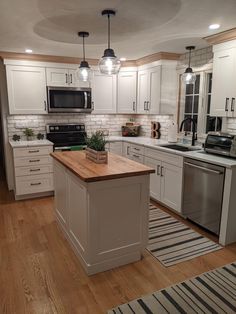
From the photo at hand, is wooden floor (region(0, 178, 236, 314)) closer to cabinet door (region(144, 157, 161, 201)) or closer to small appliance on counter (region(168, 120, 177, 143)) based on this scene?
cabinet door (region(144, 157, 161, 201))

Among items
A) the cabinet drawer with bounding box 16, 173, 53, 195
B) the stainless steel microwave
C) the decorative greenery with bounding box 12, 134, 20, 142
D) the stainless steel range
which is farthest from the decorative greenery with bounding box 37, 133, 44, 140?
the cabinet drawer with bounding box 16, 173, 53, 195

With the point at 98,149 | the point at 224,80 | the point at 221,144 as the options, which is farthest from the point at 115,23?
the point at 221,144

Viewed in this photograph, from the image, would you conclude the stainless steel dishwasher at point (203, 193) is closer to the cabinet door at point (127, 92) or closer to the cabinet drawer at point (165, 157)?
the cabinet drawer at point (165, 157)

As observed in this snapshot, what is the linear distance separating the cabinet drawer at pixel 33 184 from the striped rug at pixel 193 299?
274cm

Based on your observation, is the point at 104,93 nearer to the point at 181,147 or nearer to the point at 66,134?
the point at 66,134

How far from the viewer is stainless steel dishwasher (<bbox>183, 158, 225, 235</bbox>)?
283cm

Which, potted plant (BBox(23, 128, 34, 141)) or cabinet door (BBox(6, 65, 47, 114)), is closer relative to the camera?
cabinet door (BBox(6, 65, 47, 114))

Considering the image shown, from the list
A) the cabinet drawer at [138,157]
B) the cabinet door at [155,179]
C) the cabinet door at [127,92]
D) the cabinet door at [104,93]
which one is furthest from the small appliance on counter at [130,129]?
the cabinet door at [155,179]

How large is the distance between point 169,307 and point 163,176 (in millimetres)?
2022

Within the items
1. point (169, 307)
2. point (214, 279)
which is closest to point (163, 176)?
point (214, 279)

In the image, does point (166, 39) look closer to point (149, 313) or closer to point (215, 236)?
point (215, 236)

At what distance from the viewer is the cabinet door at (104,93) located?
189 inches

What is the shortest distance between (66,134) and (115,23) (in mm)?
2529

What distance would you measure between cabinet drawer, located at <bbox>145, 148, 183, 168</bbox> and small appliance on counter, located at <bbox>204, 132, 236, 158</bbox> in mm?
374
